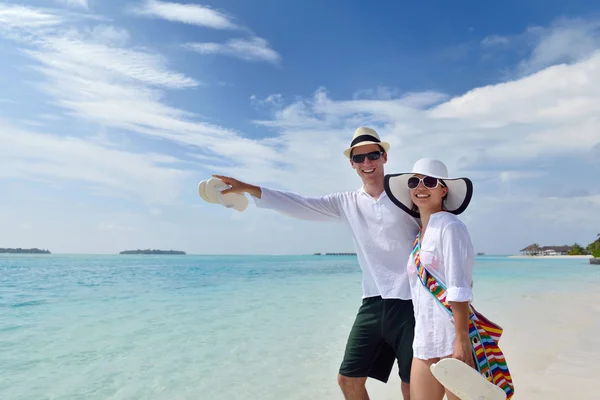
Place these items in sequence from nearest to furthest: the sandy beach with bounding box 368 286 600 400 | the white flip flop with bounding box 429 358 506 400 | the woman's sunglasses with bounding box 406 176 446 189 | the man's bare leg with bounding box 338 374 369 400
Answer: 1. the white flip flop with bounding box 429 358 506 400
2. the woman's sunglasses with bounding box 406 176 446 189
3. the man's bare leg with bounding box 338 374 369 400
4. the sandy beach with bounding box 368 286 600 400

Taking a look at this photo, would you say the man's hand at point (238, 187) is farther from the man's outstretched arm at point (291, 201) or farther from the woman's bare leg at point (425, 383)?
the woman's bare leg at point (425, 383)

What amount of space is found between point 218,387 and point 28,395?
1985mm

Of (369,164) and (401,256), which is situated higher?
(369,164)

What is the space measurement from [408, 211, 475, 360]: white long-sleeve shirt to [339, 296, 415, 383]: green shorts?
33 cm

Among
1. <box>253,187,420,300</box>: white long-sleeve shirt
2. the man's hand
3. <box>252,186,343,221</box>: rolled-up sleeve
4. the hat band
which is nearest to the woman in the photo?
<box>253,187,420,300</box>: white long-sleeve shirt

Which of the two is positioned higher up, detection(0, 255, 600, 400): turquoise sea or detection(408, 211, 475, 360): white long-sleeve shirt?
detection(408, 211, 475, 360): white long-sleeve shirt

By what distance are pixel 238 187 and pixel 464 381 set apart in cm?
156

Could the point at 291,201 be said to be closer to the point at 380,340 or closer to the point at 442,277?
the point at 380,340

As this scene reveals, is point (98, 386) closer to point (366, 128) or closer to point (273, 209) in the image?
point (273, 209)

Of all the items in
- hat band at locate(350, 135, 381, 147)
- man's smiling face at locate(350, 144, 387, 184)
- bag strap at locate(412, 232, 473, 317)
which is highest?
hat band at locate(350, 135, 381, 147)

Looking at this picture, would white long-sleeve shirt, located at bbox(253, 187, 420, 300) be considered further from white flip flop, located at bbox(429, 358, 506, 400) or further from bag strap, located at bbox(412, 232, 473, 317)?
white flip flop, located at bbox(429, 358, 506, 400)

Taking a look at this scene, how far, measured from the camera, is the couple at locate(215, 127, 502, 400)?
189 centimetres

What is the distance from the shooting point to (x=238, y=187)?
2678 mm

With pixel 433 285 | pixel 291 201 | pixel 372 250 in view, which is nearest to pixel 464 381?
pixel 433 285
